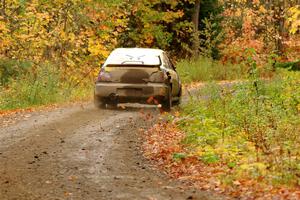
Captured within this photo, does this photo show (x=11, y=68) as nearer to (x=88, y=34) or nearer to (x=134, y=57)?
(x=88, y=34)

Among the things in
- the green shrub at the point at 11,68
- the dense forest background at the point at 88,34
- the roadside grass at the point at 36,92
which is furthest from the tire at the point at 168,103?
the green shrub at the point at 11,68

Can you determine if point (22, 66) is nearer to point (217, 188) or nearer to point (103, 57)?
point (103, 57)

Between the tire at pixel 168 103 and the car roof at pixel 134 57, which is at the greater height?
the car roof at pixel 134 57

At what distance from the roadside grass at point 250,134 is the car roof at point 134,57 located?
1808mm

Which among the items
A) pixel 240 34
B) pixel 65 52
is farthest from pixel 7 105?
pixel 240 34

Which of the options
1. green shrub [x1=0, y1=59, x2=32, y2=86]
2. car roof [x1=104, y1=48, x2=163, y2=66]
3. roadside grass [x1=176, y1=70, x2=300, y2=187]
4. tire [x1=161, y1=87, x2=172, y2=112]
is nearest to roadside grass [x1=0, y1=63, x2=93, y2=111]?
green shrub [x1=0, y1=59, x2=32, y2=86]

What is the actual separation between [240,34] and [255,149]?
141 ft

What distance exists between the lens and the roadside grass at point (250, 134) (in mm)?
8359

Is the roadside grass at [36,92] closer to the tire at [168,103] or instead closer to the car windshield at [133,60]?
the car windshield at [133,60]

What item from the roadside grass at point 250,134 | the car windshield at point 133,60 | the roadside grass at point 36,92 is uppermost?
the car windshield at point 133,60

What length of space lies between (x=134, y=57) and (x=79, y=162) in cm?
704

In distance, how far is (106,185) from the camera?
8.10 m

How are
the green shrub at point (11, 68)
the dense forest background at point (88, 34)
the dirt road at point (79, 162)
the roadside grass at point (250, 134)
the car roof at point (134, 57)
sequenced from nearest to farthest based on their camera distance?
the dirt road at point (79, 162) → the roadside grass at point (250, 134) → the car roof at point (134, 57) → the green shrub at point (11, 68) → the dense forest background at point (88, 34)

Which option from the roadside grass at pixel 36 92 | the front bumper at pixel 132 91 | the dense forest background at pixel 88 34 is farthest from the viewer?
the dense forest background at pixel 88 34
